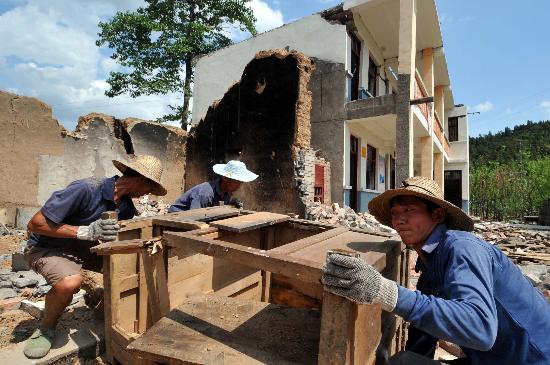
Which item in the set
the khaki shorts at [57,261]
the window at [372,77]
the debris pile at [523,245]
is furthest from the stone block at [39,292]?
the window at [372,77]

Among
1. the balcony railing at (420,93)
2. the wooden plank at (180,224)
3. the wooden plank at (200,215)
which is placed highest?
the balcony railing at (420,93)

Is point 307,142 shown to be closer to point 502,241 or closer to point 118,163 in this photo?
point 502,241

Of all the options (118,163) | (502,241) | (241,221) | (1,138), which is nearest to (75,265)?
(118,163)

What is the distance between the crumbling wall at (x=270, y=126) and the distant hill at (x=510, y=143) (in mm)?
37887

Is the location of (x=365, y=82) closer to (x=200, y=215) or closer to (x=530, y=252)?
(x=530, y=252)

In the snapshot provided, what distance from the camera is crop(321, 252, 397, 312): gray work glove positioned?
1172mm

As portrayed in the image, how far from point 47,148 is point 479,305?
9470 mm

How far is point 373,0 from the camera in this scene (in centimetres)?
897

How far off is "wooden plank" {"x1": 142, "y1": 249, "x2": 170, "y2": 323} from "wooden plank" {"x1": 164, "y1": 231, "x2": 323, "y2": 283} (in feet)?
0.76

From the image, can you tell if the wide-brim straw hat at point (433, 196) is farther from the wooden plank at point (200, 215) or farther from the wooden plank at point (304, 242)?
the wooden plank at point (200, 215)

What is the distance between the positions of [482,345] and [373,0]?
32.1 feet

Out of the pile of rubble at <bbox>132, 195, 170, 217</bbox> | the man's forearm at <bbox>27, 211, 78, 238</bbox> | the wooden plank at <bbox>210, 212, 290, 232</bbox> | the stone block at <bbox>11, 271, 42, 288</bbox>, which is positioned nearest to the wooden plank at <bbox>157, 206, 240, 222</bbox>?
the wooden plank at <bbox>210, 212, 290, 232</bbox>

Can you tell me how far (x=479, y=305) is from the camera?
48.4 inches

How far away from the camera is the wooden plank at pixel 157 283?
1.96 metres
